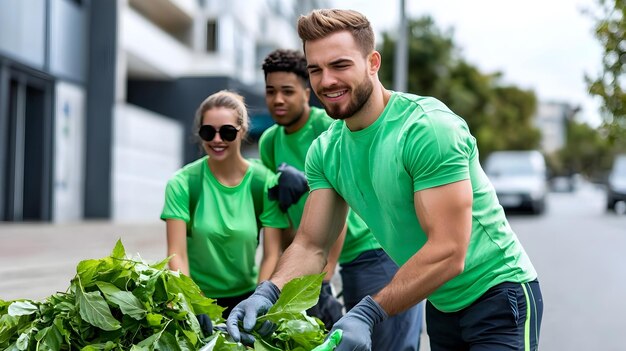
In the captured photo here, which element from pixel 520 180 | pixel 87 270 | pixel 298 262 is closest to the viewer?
pixel 87 270

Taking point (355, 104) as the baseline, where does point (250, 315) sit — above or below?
below

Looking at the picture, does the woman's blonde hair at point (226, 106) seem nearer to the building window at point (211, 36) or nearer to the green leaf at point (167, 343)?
the green leaf at point (167, 343)

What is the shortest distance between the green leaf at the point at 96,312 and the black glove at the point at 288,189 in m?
1.62

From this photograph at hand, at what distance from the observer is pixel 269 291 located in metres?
2.50

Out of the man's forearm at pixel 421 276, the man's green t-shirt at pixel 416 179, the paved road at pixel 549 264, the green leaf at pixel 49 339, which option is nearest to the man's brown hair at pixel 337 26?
the man's green t-shirt at pixel 416 179

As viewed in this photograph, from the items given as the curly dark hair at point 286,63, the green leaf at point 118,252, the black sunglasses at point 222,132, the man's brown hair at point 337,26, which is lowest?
the green leaf at point 118,252

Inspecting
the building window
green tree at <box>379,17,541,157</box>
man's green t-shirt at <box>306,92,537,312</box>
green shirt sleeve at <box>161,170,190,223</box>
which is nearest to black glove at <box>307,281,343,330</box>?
green shirt sleeve at <box>161,170,190,223</box>

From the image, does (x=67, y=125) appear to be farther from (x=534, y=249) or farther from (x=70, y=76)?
(x=534, y=249)

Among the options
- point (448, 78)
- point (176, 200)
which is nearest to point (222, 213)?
point (176, 200)

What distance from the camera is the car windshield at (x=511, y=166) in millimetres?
23750

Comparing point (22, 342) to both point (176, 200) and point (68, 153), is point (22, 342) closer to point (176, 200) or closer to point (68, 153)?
point (176, 200)

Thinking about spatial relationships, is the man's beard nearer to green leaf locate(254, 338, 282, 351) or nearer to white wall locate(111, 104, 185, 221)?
green leaf locate(254, 338, 282, 351)

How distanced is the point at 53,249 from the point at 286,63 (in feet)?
28.9

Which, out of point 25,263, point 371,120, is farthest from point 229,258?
point 25,263
